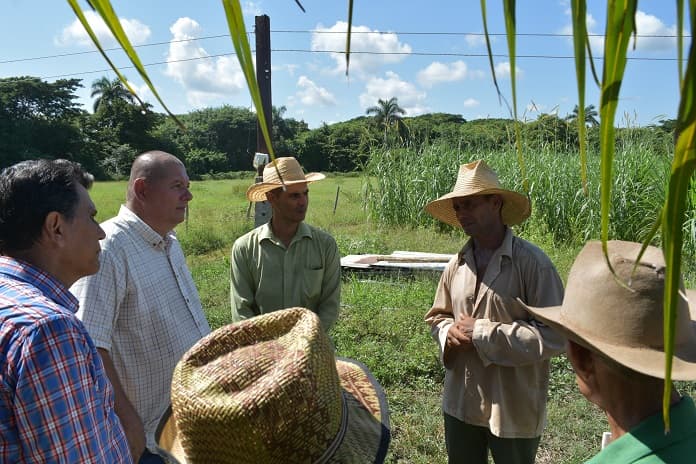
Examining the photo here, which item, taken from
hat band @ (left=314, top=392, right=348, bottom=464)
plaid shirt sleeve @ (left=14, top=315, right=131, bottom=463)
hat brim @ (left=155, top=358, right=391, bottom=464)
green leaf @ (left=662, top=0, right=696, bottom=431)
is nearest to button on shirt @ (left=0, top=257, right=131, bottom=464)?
plaid shirt sleeve @ (left=14, top=315, right=131, bottom=463)

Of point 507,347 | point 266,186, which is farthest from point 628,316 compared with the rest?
point 266,186

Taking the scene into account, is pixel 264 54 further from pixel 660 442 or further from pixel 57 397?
pixel 660 442

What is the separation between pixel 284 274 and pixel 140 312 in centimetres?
108

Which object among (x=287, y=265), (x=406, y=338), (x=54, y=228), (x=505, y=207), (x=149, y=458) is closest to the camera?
(x=54, y=228)

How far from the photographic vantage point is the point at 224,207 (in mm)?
19406

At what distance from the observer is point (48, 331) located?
135 centimetres

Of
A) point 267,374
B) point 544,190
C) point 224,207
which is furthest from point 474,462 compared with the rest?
point 224,207

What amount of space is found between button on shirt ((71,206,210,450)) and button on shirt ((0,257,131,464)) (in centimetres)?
80

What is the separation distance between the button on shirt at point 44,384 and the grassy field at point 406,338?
2.68 meters

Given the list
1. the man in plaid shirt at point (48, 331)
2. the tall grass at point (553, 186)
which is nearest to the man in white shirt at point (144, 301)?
the man in plaid shirt at point (48, 331)

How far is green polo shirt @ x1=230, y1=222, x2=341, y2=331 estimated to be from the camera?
10.9 ft

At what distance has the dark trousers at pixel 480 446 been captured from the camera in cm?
262

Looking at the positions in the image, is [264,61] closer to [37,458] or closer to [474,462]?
[474,462]

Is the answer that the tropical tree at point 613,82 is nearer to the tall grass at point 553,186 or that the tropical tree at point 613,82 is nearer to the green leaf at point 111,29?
the green leaf at point 111,29
